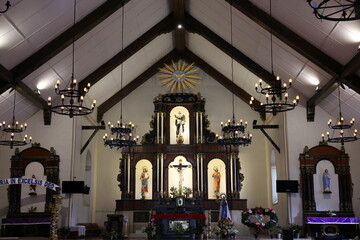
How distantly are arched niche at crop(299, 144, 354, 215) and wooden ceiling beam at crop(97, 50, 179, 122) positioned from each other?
8.68m

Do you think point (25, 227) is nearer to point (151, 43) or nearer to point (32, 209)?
point (32, 209)

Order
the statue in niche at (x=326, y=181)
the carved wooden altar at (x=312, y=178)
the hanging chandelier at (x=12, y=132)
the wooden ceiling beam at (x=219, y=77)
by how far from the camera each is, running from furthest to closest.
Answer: the wooden ceiling beam at (x=219, y=77)
the statue in niche at (x=326, y=181)
the carved wooden altar at (x=312, y=178)
the hanging chandelier at (x=12, y=132)

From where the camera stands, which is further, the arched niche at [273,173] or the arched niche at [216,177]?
the arched niche at [216,177]

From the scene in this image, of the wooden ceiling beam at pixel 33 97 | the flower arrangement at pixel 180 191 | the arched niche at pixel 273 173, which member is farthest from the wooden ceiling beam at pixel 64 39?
the arched niche at pixel 273 173

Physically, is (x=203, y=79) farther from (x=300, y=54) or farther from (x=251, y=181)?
(x=300, y=54)

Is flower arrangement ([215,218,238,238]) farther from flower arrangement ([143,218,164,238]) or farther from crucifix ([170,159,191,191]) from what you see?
crucifix ([170,159,191,191])

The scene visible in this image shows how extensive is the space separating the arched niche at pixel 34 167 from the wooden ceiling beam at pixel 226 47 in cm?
757

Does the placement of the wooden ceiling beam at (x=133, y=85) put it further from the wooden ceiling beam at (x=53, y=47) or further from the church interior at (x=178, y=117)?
the wooden ceiling beam at (x=53, y=47)

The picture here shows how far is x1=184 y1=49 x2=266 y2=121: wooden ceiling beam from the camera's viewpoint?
917 inches

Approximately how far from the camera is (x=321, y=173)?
1858 centimetres

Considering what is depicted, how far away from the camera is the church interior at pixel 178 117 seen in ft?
49.1

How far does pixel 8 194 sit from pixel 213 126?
9997mm

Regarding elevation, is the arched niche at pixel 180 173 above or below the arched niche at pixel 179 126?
below

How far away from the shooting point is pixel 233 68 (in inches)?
840
